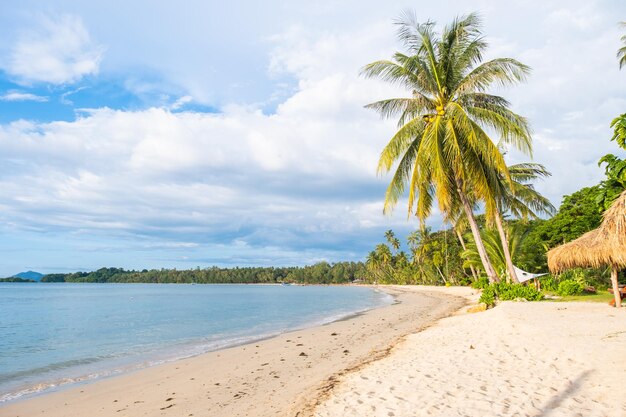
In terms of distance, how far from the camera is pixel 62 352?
566 inches

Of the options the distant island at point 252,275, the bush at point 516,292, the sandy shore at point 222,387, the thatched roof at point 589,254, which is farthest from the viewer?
the distant island at point 252,275

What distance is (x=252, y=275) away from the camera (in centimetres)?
17762

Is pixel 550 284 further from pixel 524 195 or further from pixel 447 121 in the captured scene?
pixel 447 121

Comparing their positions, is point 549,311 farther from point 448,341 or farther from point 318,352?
point 318,352

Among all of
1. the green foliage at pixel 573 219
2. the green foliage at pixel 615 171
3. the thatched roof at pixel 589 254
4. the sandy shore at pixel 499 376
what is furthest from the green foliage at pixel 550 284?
the sandy shore at pixel 499 376

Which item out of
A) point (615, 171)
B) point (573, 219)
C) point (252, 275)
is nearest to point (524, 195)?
point (573, 219)

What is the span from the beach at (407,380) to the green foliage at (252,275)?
126 m

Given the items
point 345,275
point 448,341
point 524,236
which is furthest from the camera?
point 345,275

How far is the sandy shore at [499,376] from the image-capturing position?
484cm

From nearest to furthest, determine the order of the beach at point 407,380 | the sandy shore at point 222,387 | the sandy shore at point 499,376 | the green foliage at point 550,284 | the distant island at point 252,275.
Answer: the sandy shore at point 499,376 → the beach at point 407,380 → the sandy shore at point 222,387 → the green foliage at point 550,284 → the distant island at point 252,275

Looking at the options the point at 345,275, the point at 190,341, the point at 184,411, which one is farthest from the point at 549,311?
the point at 345,275

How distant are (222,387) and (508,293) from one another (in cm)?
1431

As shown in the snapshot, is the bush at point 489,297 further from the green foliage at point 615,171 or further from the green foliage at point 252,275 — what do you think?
the green foliage at point 252,275

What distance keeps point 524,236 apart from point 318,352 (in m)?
20.5
